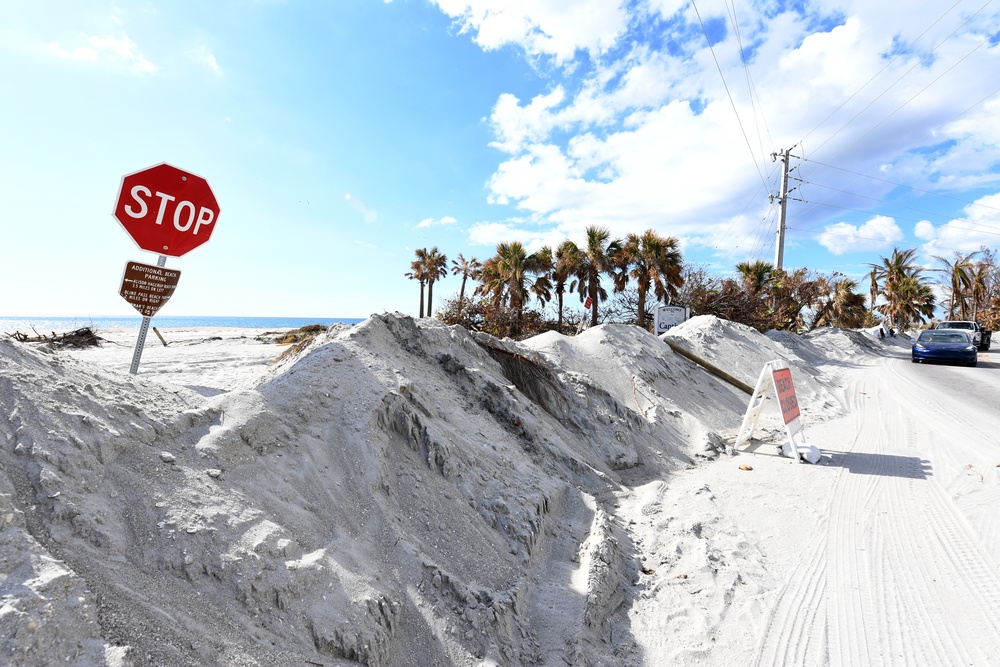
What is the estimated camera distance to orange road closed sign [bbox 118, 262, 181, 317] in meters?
4.65

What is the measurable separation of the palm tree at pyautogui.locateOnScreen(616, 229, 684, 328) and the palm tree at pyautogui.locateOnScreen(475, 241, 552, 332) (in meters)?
4.00

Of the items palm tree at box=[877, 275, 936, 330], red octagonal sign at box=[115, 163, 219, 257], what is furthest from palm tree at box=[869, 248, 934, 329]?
red octagonal sign at box=[115, 163, 219, 257]

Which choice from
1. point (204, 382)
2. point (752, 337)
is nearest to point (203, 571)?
point (204, 382)

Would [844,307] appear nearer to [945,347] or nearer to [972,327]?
[972,327]

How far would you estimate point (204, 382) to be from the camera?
26.1 feet

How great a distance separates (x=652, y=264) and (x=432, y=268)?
2231 cm

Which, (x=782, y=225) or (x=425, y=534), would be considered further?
(x=782, y=225)

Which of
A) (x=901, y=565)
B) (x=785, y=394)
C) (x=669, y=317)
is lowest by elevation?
(x=901, y=565)

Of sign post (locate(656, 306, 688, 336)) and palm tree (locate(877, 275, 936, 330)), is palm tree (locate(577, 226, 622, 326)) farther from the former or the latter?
palm tree (locate(877, 275, 936, 330))

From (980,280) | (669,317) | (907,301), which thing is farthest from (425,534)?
(980,280)

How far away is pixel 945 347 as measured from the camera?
61.9ft

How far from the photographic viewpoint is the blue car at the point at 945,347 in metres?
18.2

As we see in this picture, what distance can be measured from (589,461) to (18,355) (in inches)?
214

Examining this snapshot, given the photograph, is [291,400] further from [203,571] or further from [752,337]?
[752,337]
